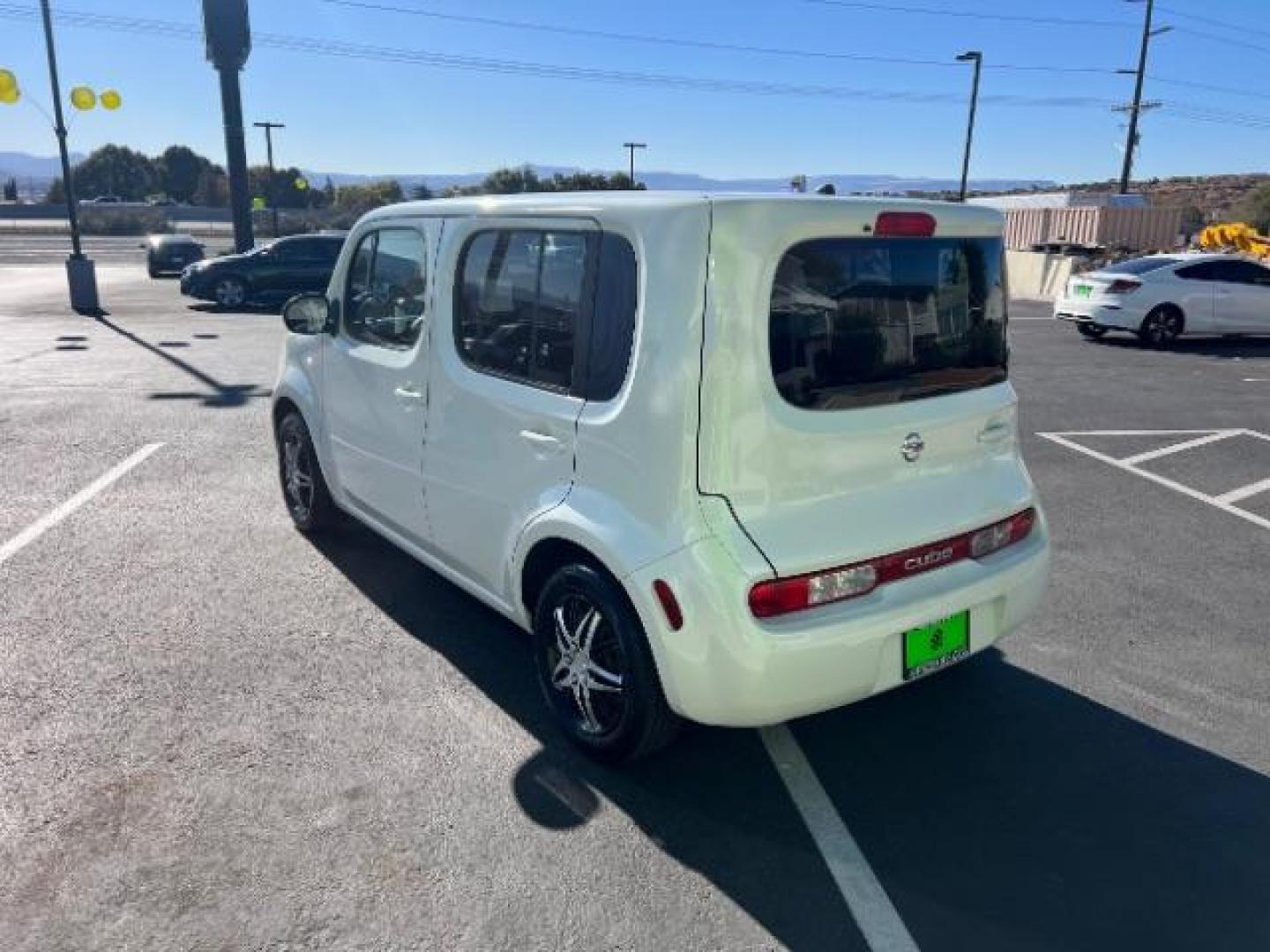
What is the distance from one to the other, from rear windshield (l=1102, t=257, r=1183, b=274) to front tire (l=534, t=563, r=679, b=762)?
14243 millimetres

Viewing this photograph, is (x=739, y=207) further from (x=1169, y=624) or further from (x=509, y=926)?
(x=1169, y=624)

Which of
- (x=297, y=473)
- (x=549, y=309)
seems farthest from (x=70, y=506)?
(x=549, y=309)

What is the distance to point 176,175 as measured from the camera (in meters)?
88.0

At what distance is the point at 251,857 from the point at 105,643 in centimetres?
182

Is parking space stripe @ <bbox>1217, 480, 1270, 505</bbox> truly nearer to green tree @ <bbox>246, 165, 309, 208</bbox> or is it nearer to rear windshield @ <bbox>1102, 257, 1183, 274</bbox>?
rear windshield @ <bbox>1102, 257, 1183, 274</bbox>

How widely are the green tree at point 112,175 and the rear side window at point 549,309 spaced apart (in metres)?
93.9

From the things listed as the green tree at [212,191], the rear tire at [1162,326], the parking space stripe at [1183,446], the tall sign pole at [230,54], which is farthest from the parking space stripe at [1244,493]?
the green tree at [212,191]

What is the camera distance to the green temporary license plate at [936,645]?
2912mm

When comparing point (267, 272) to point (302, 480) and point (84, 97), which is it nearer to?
point (84, 97)

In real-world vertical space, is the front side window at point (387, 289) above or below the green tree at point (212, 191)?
below

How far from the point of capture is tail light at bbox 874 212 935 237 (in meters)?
2.84

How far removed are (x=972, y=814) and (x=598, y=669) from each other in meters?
1.30

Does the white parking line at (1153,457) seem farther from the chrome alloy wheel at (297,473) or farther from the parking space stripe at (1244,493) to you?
the chrome alloy wheel at (297,473)

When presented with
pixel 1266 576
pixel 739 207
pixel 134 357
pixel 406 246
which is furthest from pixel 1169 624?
pixel 134 357
